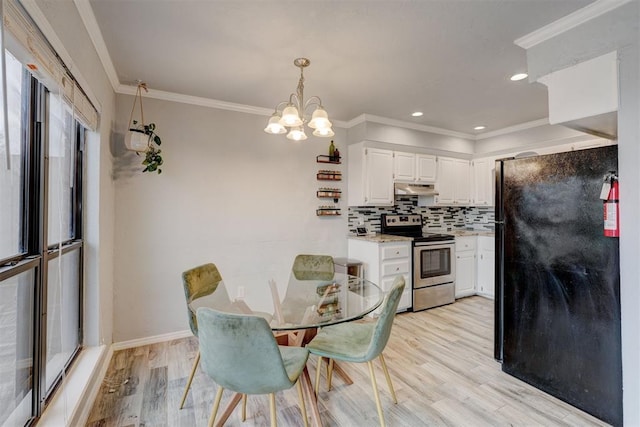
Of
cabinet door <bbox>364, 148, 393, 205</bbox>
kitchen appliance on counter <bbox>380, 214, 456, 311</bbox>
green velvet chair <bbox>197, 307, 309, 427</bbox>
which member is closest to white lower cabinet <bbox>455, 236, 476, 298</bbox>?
kitchen appliance on counter <bbox>380, 214, 456, 311</bbox>

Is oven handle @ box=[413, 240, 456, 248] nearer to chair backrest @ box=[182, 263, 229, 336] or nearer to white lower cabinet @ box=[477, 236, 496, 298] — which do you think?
white lower cabinet @ box=[477, 236, 496, 298]

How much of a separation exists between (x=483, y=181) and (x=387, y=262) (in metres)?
2.36

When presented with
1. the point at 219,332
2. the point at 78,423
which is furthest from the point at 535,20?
the point at 78,423

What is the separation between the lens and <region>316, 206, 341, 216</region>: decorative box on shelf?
388 cm

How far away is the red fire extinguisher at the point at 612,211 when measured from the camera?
1739mm

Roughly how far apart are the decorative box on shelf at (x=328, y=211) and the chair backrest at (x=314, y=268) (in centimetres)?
103

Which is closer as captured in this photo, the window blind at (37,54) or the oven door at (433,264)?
the window blind at (37,54)

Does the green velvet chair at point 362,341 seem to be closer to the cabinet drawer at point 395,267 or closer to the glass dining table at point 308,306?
the glass dining table at point 308,306

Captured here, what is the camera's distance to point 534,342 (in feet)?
7.30

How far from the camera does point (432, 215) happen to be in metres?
5.00

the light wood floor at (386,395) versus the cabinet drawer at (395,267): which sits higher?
the cabinet drawer at (395,267)

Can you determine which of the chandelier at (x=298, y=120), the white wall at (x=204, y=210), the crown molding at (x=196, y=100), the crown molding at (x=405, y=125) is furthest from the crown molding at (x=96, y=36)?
the crown molding at (x=405, y=125)

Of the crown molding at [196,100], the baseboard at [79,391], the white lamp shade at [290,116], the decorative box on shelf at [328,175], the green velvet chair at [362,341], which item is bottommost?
the baseboard at [79,391]

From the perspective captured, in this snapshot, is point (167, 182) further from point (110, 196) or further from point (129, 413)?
point (129, 413)
